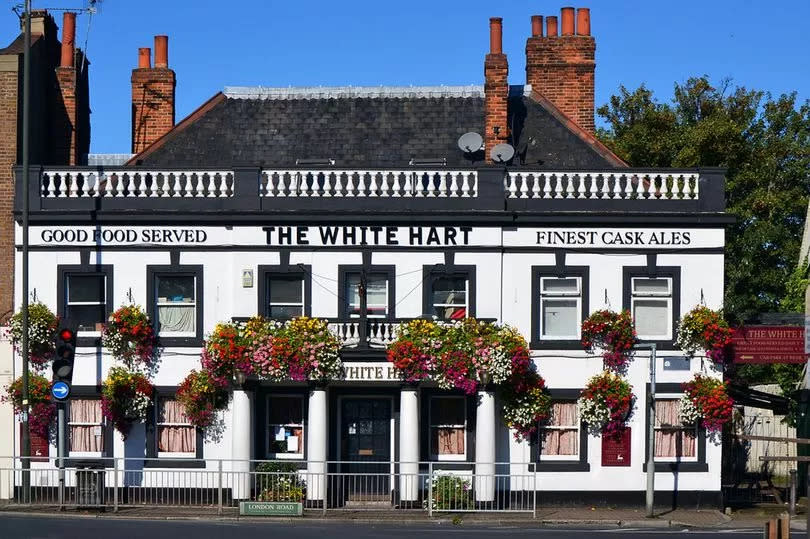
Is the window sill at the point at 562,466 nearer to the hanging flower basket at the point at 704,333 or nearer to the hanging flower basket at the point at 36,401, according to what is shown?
the hanging flower basket at the point at 704,333

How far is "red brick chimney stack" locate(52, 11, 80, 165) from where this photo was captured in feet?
115

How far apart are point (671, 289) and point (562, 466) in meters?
4.62

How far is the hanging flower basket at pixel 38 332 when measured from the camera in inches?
1148

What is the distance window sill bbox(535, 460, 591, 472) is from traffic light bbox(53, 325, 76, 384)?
33.8 feet

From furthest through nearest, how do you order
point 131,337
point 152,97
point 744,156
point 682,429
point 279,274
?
1. point 744,156
2. point 152,97
3. point 279,274
4. point 682,429
5. point 131,337

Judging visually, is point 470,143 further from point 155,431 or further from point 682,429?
point 155,431

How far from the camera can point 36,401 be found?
96.0 ft

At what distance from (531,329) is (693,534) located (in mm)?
6087

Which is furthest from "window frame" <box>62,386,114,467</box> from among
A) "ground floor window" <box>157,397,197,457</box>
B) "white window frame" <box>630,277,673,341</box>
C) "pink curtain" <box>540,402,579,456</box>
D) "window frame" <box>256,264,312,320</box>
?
"white window frame" <box>630,277,673,341</box>

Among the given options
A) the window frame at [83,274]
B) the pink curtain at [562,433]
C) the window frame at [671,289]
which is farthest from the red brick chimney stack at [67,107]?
the window frame at [671,289]

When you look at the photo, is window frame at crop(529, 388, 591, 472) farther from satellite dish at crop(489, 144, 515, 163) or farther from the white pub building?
satellite dish at crop(489, 144, 515, 163)

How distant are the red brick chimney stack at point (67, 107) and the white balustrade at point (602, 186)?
12.5 m

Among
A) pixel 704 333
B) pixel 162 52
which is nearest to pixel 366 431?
pixel 704 333

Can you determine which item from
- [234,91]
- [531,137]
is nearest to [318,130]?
[234,91]
